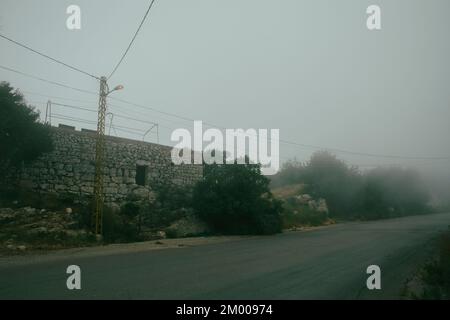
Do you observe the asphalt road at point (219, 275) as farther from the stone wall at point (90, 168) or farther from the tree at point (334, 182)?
the tree at point (334, 182)


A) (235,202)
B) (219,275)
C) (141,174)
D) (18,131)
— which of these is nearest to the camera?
(219,275)

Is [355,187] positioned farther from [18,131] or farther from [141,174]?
[18,131]

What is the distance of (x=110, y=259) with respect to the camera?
455 inches

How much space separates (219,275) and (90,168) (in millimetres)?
16628

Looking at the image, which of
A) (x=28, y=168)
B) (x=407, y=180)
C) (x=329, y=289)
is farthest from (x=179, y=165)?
(x=407, y=180)

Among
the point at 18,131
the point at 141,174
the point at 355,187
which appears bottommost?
the point at 355,187

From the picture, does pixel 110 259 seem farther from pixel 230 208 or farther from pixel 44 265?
pixel 230 208

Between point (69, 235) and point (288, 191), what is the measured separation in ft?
116

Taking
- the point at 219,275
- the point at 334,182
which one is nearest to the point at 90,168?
the point at 219,275

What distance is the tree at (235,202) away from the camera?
904 inches

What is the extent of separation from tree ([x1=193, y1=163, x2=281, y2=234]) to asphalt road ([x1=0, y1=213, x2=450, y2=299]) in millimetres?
9713

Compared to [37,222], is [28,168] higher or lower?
higher

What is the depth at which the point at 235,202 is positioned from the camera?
2273 centimetres
